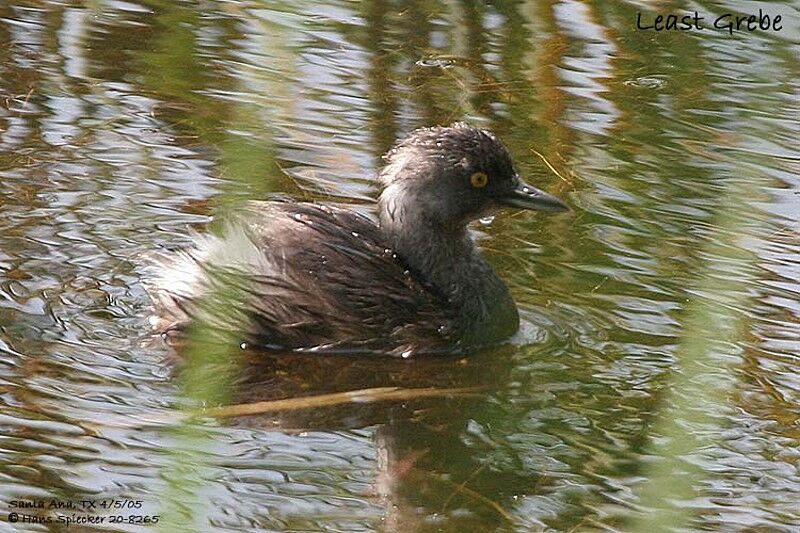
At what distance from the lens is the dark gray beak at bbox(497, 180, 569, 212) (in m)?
6.74

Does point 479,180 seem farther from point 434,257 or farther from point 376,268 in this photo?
point 376,268

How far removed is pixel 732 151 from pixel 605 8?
196 centimetres

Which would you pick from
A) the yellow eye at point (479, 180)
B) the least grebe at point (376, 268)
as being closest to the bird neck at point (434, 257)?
the least grebe at point (376, 268)

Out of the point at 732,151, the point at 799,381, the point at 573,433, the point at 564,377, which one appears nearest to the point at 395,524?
the point at 573,433

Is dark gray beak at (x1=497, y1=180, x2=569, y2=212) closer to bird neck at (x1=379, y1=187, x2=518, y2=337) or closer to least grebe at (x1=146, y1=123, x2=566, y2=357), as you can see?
least grebe at (x1=146, y1=123, x2=566, y2=357)

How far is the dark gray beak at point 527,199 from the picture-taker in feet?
22.1

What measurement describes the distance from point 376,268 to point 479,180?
551mm

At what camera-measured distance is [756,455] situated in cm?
557

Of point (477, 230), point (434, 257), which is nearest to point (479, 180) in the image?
point (434, 257)

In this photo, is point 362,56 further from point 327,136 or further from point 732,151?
point 732,151

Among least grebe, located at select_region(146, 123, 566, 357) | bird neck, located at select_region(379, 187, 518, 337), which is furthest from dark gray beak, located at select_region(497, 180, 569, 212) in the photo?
bird neck, located at select_region(379, 187, 518, 337)

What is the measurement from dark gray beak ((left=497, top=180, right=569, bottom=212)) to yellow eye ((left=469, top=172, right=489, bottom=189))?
0.10 metres

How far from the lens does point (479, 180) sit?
6703mm

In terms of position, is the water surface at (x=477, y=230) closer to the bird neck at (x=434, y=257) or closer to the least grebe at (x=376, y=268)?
the least grebe at (x=376, y=268)
